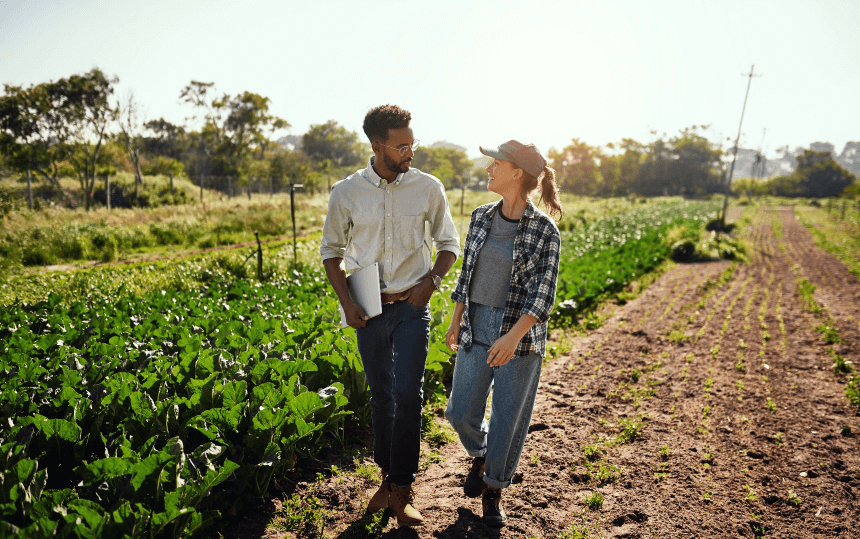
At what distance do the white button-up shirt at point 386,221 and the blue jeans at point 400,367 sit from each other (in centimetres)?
17

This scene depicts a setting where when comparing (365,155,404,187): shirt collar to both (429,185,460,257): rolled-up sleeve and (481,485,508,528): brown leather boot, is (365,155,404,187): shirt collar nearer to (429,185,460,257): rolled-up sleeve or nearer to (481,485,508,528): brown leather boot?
(429,185,460,257): rolled-up sleeve

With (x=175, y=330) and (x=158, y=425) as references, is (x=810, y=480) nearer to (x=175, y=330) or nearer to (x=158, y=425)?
(x=158, y=425)

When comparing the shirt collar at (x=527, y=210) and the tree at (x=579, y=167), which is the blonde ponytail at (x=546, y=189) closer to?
the shirt collar at (x=527, y=210)

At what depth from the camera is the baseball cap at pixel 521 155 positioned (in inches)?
90.0

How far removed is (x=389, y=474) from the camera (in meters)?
2.51

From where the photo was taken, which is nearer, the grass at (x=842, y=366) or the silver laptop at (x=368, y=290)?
the silver laptop at (x=368, y=290)

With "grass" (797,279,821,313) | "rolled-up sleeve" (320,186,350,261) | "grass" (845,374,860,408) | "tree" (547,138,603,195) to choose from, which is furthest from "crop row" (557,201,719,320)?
"tree" (547,138,603,195)

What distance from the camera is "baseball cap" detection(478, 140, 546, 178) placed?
7.50ft

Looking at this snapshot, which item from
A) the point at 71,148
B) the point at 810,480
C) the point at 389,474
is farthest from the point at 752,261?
the point at 71,148

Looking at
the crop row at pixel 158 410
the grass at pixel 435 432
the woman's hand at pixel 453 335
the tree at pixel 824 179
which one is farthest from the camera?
the tree at pixel 824 179

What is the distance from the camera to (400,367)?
2387 millimetres

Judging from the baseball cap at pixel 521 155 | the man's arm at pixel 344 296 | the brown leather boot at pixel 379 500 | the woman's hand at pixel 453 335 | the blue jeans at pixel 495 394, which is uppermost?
the baseball cap at pixel 521 155

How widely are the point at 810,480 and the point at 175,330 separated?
493 centimetres

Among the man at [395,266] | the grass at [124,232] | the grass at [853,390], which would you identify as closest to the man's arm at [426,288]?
the man at [395,266]
